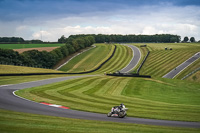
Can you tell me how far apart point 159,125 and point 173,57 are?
294 feet

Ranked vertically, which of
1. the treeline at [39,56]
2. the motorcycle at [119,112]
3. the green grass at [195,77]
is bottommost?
the green grass at [195,77]

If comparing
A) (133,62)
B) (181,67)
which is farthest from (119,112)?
(133,62)

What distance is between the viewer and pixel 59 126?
1658 centimetres

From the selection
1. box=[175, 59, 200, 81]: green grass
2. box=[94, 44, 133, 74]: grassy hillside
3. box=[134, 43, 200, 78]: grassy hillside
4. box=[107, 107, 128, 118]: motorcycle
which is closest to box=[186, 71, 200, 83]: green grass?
box=[175, 59, 200, 81]: green grass

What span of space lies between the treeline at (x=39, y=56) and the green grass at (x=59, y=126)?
7365 centimetres

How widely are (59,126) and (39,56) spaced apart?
324 feet

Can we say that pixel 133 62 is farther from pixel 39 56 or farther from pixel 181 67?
pixel 39 56

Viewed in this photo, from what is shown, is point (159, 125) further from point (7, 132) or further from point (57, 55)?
point (57, 55)

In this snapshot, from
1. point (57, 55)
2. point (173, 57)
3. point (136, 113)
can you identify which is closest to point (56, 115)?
point (136, 113)

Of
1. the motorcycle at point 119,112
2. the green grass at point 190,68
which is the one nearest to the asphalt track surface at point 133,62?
the green grass at point 190,68

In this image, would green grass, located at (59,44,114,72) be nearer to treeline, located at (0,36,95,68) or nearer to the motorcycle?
treeline, located at (0,36,95,68)

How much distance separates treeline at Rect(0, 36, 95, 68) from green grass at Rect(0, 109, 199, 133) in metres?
73.6

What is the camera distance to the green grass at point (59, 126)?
15.5 metres

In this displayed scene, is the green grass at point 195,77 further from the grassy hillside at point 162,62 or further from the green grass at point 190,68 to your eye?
the grassy hillside at point 162,62
